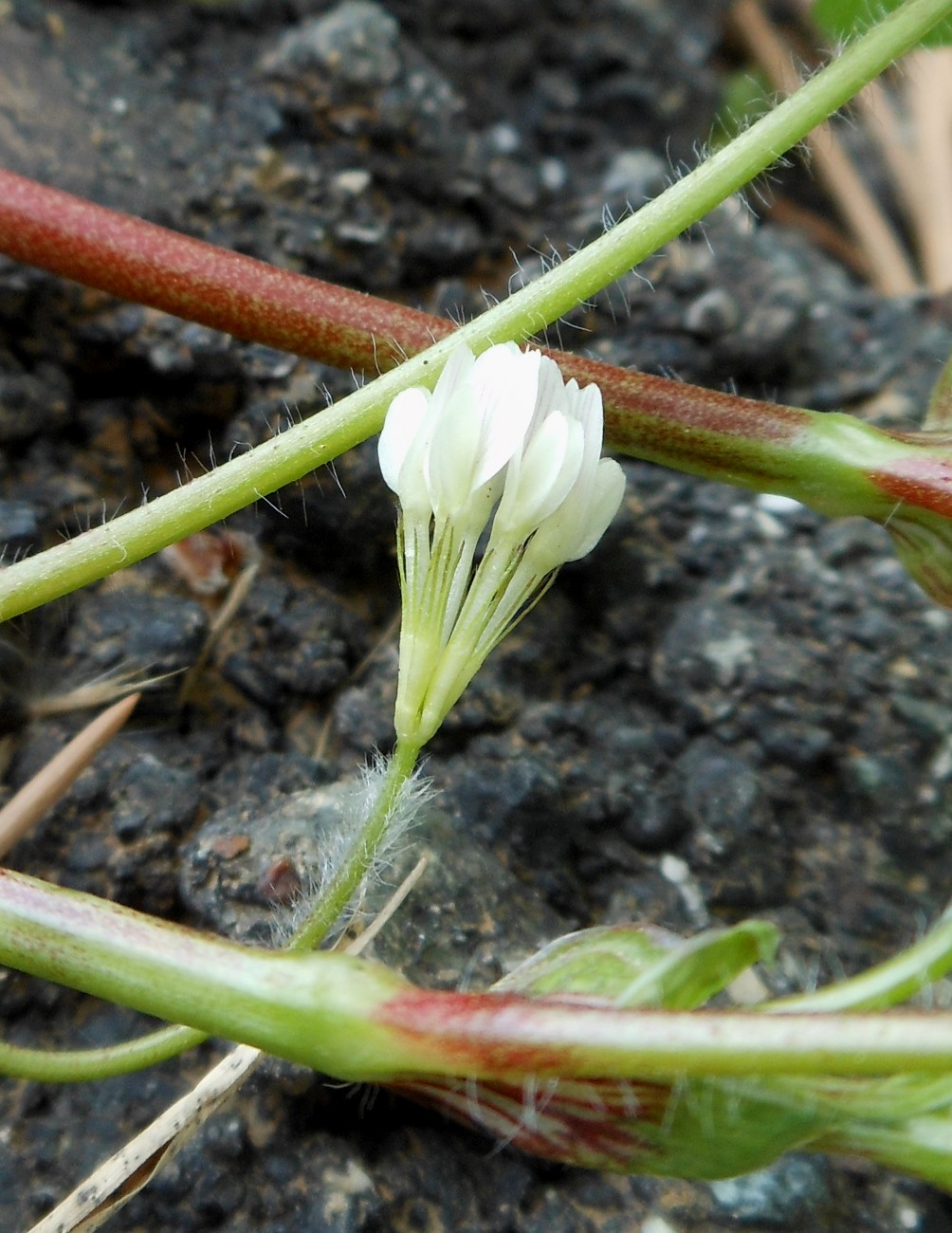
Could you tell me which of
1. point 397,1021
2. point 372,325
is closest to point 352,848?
point 397,1021

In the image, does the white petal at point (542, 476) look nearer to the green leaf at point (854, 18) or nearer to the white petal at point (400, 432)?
the white petal at point (400, 432)

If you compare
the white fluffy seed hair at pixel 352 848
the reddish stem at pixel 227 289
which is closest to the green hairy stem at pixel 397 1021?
the white fluffy seed hair at pixel 352 848

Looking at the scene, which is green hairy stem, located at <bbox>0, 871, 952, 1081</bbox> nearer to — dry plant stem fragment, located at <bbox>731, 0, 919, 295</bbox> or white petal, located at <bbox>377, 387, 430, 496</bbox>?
white petal, located at <bbox>377, 387, 430, 496</bbox>

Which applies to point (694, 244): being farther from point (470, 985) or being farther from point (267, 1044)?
point (267, 1044)

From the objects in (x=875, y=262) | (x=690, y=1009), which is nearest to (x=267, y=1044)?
(x=690, y=1009)

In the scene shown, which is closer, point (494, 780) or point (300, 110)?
point (494, 780)

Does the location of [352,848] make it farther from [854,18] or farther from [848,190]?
[848,190]
